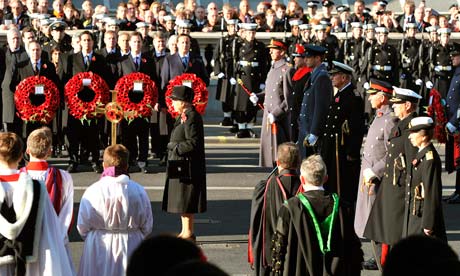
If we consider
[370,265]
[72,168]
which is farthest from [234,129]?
[370,265]

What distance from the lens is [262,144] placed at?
17406mm

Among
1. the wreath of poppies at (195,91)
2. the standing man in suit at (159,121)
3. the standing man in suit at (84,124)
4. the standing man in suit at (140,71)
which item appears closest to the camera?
the wreath of poppies at (195,91)

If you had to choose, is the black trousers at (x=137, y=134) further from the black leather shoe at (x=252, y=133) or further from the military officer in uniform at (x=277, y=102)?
the black leather shoe at (x=252, y=133)

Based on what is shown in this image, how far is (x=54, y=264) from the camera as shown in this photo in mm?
9250

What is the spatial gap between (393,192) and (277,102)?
5.79 meters

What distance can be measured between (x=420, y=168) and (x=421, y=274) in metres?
5.87

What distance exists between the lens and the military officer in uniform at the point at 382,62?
24.3 meters

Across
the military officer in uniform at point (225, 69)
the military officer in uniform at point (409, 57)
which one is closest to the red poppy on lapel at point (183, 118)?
the military officer in uniform at point (225, 69)

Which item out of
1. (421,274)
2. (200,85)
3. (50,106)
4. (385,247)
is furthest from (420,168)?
(50,106)

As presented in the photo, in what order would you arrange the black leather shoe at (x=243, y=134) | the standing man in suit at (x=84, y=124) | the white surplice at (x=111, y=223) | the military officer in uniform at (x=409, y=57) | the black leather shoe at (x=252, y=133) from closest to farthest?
the white surplice at (x=111, y=223) < the standing man in suit at (x=84, y=124) < the black leather shoe at (x=243, y=134) < the black leather shoe at (x=252, y=133) < the military officer in uniform at (x=409, y=57)

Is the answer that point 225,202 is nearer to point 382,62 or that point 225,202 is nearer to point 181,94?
point 181,94

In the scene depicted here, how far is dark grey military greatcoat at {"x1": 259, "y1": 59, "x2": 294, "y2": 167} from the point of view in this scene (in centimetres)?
1684

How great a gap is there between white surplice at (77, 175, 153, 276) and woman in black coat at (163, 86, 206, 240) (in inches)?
130

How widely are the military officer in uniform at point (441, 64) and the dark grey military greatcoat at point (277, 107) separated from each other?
7.63 metres
